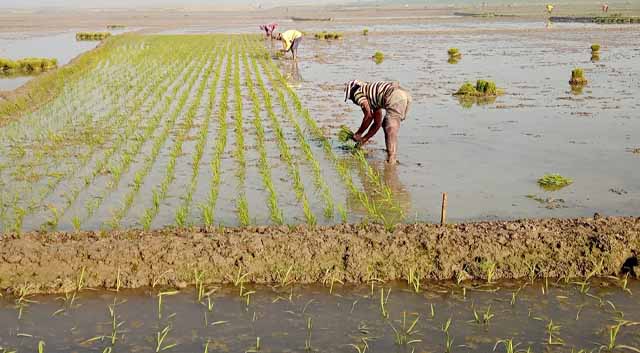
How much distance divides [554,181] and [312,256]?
9.84 ft

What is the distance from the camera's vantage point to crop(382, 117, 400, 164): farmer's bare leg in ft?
22.2

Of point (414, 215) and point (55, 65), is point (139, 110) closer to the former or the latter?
point (414, 215)

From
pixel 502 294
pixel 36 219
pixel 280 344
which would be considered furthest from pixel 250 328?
pixel 36 219

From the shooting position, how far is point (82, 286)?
416cm

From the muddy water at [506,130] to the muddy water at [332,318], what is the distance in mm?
1455

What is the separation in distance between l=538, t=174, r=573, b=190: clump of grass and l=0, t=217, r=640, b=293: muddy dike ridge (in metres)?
1.62

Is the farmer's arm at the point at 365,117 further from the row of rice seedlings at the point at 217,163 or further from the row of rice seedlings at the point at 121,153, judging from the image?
the row of rice seedlings at the point at 121,153

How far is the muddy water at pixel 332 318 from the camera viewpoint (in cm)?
346

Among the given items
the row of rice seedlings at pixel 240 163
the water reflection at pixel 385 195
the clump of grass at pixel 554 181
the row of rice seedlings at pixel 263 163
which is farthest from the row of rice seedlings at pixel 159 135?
the clump of grass at pixel 554 181

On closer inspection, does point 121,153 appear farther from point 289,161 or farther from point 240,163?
point 289,161

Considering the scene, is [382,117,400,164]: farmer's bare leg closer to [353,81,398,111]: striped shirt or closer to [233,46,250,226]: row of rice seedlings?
[353,81,398,111]: striped shirt

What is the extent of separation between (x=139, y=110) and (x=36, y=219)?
5.29 meters

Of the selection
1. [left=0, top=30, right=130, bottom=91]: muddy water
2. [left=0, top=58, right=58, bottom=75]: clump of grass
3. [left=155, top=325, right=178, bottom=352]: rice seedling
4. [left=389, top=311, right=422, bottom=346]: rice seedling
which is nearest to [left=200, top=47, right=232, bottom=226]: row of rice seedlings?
[left=155, top=325, right=178, bottom=352]: rice seedling

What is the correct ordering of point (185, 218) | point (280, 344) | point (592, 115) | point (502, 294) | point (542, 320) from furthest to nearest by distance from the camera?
1. point (592, 115)
2. point (185, 218)
3. point (502, 294)
4. point (542, 320)
5. point (280, 344)
